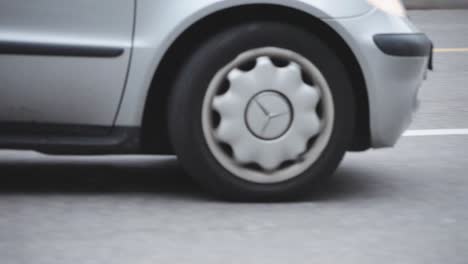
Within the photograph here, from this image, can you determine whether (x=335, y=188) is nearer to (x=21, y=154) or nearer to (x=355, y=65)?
(x=355, y=65)

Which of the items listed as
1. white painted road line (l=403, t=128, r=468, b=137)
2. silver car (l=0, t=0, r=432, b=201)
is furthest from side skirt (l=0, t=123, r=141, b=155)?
white painted road line (l=403, t=128, r=468, b=137)

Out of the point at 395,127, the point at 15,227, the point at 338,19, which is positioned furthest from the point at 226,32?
the point at 15,227

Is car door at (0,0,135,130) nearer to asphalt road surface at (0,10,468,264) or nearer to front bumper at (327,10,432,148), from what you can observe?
asphalt road surface at (0,10,468,264)

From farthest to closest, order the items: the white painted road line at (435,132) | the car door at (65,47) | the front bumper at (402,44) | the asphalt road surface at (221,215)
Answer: the white painted road line at (435,132), the front bumper at (402,44), the car door at (65,47), the asphalt road surface at (221,215)

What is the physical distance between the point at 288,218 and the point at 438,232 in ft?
1.96

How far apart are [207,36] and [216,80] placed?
19cm

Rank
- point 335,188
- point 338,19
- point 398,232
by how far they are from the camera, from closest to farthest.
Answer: point 398,232, point 338,19, point 335,188

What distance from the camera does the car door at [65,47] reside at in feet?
17.9

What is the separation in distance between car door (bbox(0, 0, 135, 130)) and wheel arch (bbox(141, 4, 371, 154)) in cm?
20

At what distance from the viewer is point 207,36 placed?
5.61 metres

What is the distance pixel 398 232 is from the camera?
16.9ft

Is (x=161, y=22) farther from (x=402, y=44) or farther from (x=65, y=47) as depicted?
(x=402, y=44)

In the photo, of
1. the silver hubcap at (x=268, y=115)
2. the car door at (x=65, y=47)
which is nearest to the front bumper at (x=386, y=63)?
the silver hubcap at (x=268, y=115)

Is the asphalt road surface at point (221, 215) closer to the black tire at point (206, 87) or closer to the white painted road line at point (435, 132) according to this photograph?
the black tire at point (206, 87)
